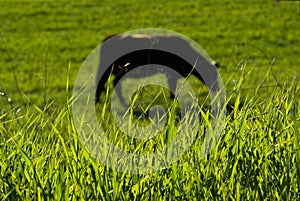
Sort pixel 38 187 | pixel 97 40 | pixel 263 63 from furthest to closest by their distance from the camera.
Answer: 1. pixel 97 40
2. pixel 263 63
3. pixel 38 187

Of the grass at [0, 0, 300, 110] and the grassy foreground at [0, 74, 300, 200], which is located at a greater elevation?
the grassy foreground at [0, 74, 300, 200]

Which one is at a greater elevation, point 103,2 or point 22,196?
point 22,196

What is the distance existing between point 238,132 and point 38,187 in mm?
1037

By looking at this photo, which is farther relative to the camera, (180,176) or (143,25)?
(143,25)

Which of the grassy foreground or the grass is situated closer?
the grassy foreground

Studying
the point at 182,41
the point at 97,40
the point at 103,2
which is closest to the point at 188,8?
the point at 103,2

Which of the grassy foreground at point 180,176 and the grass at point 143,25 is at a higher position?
the grassy foreground at point 180,176

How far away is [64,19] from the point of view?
92.4ft

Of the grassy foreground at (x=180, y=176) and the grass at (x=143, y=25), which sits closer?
the grassy foreground at (x=180, y=176)

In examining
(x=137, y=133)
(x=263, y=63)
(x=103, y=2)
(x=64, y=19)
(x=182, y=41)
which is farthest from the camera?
(x=103, y=2)

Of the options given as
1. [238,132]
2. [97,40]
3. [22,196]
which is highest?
[238,132]

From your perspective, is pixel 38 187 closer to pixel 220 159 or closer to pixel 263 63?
pixel 220 159

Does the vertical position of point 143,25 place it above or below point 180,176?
below

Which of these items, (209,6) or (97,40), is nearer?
(97,40)
